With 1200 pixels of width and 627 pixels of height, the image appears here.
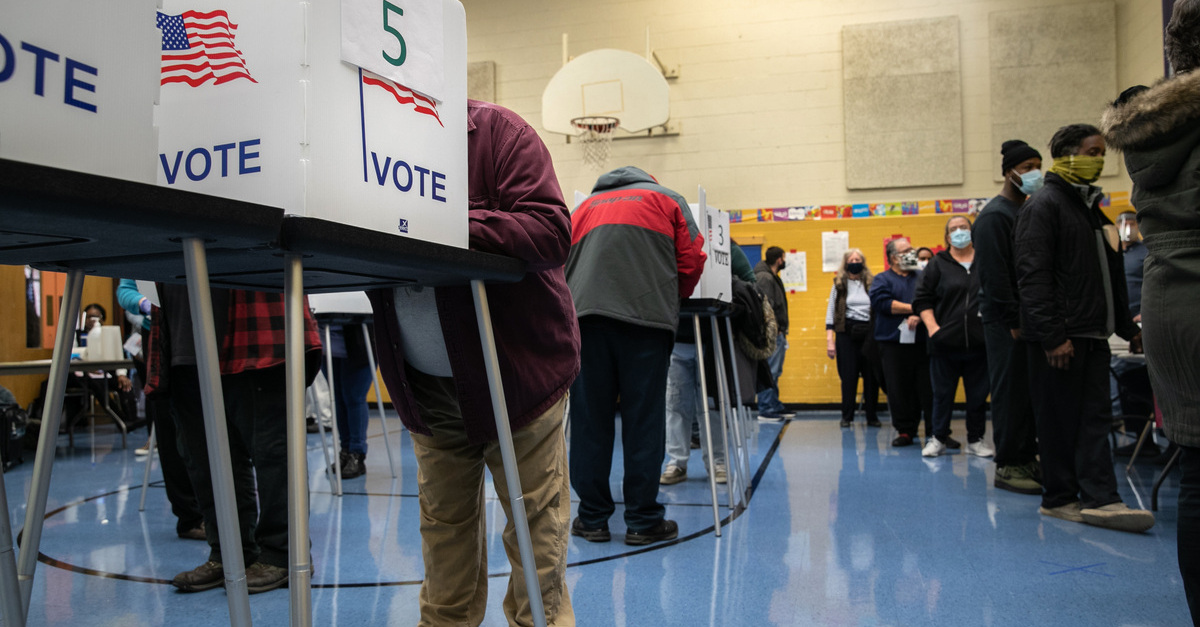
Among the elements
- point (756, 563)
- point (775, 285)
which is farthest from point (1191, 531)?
point (775, 285)

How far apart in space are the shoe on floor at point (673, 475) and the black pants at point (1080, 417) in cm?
168

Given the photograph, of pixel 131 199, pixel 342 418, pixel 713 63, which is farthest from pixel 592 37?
pixel 131 199

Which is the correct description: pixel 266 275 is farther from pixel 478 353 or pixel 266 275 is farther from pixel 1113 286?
pixel 1113 286

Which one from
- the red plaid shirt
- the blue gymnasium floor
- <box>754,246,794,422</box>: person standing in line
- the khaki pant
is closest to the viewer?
the khaki pant

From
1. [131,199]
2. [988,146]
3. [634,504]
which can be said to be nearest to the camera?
[131,199]

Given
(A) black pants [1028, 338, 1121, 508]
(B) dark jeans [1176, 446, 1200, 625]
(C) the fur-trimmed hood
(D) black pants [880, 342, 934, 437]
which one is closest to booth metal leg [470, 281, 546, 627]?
(B) dark jeans [1176, 446, 1200, 625]

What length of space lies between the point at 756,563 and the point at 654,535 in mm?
437

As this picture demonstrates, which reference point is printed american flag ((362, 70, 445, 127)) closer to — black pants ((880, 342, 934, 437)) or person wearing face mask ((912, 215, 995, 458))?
person wearing face mask ((912, 215, 995, 458))

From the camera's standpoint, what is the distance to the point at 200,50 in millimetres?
1041

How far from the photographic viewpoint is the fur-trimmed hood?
155cm

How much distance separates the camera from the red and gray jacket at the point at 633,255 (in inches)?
110

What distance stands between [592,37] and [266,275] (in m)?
7.78

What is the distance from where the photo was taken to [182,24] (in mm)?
1049

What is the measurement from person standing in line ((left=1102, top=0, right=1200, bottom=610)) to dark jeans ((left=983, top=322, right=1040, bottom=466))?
1.86 m
